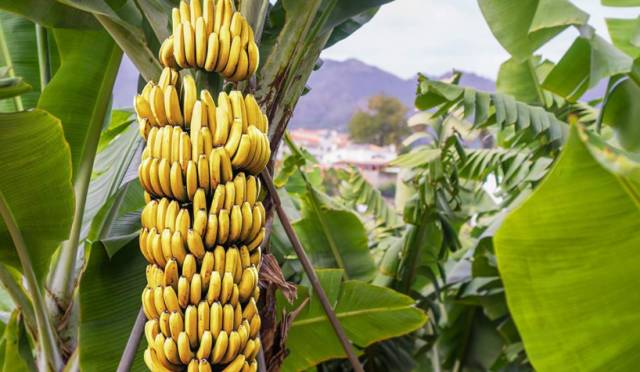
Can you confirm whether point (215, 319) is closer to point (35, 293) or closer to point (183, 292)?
point (183, 292)

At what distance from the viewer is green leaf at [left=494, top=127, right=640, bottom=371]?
0.48 metres

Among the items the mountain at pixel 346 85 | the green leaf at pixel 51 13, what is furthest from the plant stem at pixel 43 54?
the mountain at pixel 346 85

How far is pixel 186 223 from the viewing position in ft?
1.86

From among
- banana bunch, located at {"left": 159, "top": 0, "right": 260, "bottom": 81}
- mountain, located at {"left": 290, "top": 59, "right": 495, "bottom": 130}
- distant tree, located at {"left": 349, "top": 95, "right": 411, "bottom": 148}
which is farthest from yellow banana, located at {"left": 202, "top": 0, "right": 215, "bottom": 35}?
mountain, located at {"left": 290, "top": 59, "right": 495, "bottom": 130}

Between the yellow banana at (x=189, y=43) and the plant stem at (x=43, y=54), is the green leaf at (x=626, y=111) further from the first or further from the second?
the plant stem at (x=43, y=54)

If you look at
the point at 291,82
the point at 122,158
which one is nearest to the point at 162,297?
the point at 291,82

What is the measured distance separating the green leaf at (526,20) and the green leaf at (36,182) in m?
0.77

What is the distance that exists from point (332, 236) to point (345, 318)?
401 mm

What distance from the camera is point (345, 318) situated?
1.24 meters

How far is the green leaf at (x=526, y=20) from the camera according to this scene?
1035 millimetres

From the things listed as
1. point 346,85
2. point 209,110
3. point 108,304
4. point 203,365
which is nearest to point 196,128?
point 209,110

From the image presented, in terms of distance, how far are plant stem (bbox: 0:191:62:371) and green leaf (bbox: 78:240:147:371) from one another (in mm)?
58

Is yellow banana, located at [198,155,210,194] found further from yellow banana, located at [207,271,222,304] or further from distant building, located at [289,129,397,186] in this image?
distant building, located at [289,129,397,186]

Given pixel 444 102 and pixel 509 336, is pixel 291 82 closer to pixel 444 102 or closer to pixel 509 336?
pixel 444 102
